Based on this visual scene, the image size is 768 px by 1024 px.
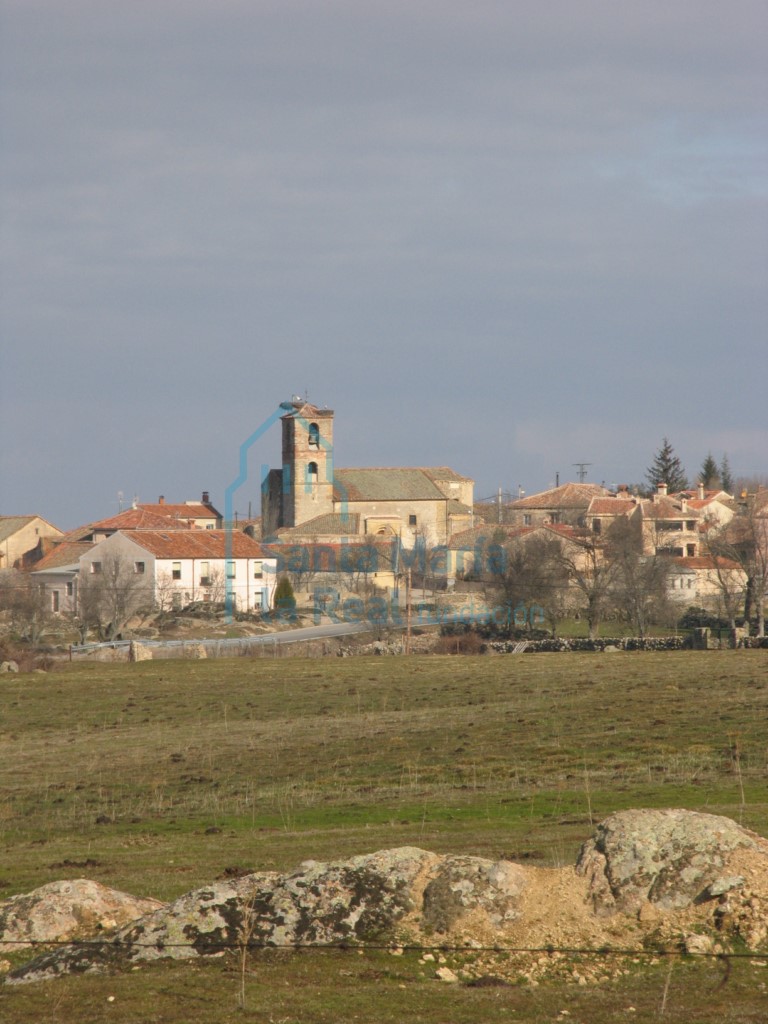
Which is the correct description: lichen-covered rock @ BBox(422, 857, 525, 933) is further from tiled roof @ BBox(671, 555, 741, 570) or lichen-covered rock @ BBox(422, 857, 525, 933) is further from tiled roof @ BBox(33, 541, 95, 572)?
tiled roof @ BBox(671, 555, 741, 570)

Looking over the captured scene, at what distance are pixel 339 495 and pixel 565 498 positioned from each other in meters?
24.7

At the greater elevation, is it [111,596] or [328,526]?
[328,526]

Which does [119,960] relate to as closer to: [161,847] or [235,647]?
[161,847]

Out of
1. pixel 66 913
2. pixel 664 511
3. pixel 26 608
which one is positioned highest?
pixel 664 511

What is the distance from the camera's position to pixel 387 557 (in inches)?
4146

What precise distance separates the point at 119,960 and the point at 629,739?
1963cm

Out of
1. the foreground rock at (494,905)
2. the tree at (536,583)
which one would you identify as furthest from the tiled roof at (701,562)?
the foreground rock at (494,905)

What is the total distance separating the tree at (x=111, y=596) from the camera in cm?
7812

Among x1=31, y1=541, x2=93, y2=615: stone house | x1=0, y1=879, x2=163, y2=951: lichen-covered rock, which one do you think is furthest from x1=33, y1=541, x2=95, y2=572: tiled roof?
x1=0, y1=879, x2=163, y2=951: lichen-covered rock

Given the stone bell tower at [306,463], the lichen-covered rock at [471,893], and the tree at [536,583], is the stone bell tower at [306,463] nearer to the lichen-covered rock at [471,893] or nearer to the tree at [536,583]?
the tree at [536,583]

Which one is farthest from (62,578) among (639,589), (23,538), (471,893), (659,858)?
(659,858)

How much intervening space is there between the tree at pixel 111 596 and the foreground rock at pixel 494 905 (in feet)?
214

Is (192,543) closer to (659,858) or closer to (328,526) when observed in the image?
(328,526)

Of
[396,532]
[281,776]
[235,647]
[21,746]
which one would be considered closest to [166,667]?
[235,647]
